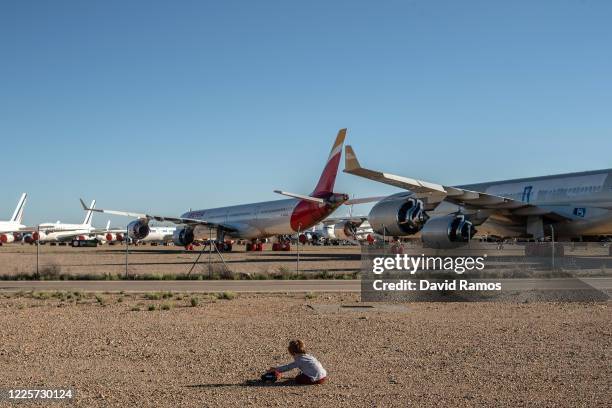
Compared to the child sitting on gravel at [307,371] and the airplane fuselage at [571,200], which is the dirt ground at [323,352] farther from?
the airplane fuselage at [571,200]

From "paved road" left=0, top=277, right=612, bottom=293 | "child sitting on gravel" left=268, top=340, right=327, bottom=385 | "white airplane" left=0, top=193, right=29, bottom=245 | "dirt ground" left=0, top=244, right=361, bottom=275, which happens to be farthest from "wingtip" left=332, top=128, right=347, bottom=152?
"white airplane" left=0, top=193, right=29, bottom=245

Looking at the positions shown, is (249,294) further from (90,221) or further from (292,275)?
(90,221)

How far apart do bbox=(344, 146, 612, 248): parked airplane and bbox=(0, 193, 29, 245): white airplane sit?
6802cm

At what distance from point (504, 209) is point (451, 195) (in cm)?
311

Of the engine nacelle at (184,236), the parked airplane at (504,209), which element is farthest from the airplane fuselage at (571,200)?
the engine nacelle at (184,236)

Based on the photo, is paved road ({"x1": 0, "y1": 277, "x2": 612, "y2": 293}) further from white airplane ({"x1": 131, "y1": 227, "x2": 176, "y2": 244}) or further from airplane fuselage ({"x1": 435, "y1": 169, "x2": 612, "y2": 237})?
white airplane ({"x1": 131, "y1": 227, "x2": 176, "y2": 244})

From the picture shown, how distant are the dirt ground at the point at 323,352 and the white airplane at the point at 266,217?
28281 mm

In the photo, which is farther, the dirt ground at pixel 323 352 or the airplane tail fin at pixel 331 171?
the airplane tail fin at pixel 331 171

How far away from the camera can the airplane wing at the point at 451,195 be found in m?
26.3

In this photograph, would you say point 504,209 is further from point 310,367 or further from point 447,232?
point 310,367

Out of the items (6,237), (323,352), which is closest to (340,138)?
(323,352)

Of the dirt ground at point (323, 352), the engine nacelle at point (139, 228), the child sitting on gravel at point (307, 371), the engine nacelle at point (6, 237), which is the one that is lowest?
the dirt ground at point (323, 352)

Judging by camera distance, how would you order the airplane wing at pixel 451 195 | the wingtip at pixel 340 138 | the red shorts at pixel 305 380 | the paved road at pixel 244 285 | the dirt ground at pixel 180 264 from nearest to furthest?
the red shorts at pixel 305 380
the paved road at pixel 244 285
the airplane wing at pixel 451 195
the dirt ground at pixel 180 264
the wingtip at pixel 340 138

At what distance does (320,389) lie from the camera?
307 inches
